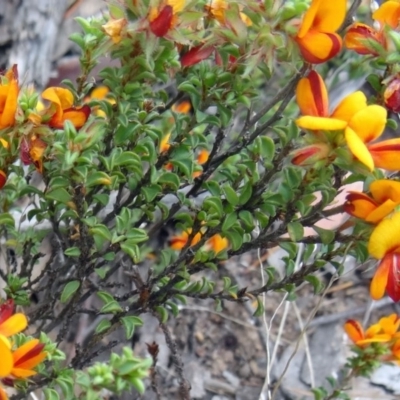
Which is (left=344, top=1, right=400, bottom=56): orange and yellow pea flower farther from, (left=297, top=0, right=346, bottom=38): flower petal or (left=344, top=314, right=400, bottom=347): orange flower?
(left=344, top=314, right=400, bottom=347): orange flower

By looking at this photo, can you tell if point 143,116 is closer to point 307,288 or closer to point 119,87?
point 119,87

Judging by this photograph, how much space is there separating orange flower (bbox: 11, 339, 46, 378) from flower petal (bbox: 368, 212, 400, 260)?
0.50 metres

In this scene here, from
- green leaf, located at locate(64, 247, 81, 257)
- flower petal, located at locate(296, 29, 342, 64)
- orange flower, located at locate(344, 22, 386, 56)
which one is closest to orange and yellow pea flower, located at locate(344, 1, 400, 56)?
orange flower, located at locate(344, 22, 386, 56)

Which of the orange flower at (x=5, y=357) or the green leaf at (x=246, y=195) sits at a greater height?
the orange flower at (x=5, y=357)

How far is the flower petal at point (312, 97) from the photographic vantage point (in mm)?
965

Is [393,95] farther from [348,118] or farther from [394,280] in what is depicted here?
[394,280]

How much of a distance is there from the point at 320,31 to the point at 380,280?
1.23ft

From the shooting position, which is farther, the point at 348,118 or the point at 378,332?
the point at 378,332

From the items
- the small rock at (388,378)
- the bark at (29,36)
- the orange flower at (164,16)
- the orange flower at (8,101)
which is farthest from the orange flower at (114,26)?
the small rock at (388,378)

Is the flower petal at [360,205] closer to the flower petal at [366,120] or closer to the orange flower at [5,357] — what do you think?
the flower petal at [366,120]

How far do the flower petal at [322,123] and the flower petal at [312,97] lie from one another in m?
0.07

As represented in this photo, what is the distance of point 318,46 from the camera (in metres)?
0.93

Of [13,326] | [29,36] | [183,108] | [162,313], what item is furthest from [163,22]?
[29,36]

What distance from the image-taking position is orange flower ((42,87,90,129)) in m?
1.07
